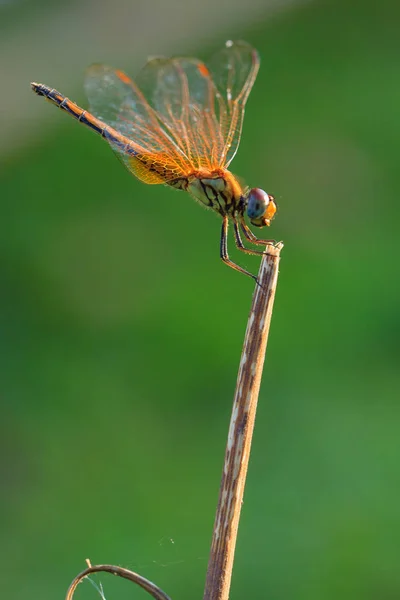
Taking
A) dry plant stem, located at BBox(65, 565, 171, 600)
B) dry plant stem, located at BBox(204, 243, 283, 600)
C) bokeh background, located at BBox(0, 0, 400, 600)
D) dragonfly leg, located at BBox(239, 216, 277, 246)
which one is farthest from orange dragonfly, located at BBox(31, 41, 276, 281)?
bokeh background, located at BBox(0, 0, 400, 600)

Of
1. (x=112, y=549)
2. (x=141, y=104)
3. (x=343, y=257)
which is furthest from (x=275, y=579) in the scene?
(x=343, y=257)

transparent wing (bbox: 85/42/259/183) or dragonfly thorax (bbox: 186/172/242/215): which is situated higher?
transparent wing (bbox: 85/42/259/183)

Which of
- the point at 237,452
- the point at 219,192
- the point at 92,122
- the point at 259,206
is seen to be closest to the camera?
the point at 237,452

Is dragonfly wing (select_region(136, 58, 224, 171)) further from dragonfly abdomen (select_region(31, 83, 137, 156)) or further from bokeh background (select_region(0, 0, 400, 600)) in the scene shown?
bokeh background (select_region(0, 0, 400, 600))

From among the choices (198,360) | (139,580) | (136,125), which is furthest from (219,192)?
(198,360)

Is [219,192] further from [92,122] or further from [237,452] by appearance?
[237,452]

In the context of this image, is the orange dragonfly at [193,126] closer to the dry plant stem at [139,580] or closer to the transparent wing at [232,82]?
the transparent wing at [232,82]

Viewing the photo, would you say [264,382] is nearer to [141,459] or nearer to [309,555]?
[141,459]
